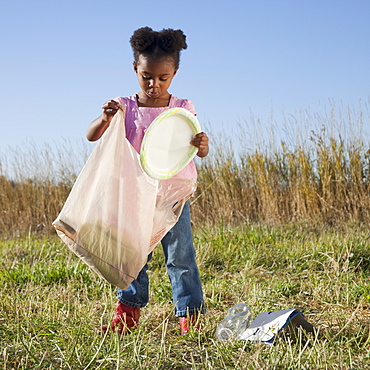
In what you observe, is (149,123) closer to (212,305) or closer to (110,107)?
(110,107)

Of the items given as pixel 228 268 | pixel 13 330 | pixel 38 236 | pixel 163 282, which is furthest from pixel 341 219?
pixel 13 330

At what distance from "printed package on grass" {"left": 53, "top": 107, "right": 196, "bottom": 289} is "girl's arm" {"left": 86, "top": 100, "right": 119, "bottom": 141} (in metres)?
0.04

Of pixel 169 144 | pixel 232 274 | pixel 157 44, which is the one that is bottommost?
pixel 232 274

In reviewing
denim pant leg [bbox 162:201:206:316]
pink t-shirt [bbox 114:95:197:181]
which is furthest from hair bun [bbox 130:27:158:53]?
denim pant leg [bbox 162:201:206:316]

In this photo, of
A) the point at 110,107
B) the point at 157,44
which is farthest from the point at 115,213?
the point at 157,44

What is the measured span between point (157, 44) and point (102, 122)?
18.1 inches

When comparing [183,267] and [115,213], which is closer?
[115,213]

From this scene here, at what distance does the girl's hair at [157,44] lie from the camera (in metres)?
2.27

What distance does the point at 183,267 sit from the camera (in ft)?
8.08

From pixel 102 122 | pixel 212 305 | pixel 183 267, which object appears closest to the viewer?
pixel 102 122

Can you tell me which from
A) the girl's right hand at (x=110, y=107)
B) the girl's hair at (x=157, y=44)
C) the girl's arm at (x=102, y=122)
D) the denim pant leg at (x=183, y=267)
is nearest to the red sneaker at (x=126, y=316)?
the denim pant leg at (x=183, y=267)

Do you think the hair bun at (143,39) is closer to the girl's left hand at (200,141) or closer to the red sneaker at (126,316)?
the girl's left hand at (200,141)

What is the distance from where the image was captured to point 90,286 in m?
3.61

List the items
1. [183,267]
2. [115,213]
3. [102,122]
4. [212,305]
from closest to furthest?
[115,213]
[102,122]
[183,267]
[212,305]
